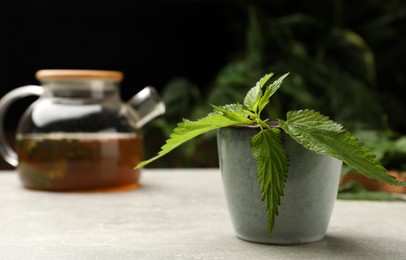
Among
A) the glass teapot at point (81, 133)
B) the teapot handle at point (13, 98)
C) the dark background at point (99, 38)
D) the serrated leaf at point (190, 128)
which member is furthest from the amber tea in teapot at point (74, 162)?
the dark background at point (99, 38)

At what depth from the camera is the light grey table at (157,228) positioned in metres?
0.54

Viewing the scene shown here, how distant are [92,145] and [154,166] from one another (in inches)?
43.4

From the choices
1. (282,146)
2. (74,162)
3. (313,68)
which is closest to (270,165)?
(282,146)

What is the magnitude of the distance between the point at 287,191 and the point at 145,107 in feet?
1.73

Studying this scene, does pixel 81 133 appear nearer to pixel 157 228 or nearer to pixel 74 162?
pixel 74 162

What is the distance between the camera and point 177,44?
7.82ft

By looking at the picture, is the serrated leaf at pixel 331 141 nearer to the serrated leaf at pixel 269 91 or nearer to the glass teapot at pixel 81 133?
the serrated leaf at pixel 269 91

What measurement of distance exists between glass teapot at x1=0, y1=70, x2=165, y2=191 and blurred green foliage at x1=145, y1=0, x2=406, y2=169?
730 mm

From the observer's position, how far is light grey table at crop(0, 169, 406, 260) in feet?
1.77

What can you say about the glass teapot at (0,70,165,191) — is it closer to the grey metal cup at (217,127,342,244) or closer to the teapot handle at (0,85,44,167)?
the teapot handle at (0,85,44,167)

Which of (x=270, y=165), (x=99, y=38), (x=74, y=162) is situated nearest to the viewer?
(x=270, y=165)

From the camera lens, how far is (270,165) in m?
0.53

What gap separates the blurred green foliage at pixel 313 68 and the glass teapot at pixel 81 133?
730 millimetres

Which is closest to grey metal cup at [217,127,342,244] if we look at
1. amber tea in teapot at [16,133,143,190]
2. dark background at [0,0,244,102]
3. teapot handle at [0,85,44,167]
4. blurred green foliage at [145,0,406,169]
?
amber tea in teapot at [16,133,143,190]
